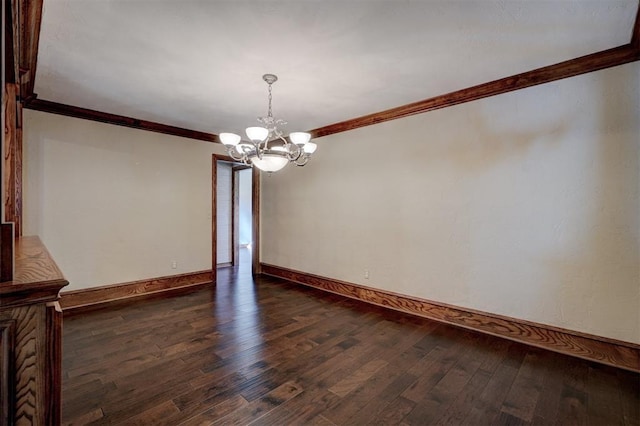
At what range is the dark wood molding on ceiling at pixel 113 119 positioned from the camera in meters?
3.48

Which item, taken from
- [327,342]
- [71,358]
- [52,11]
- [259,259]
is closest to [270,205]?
[259,259]

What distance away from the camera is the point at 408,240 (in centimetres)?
363

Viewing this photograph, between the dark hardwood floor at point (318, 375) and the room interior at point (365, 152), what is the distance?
19.6 inches

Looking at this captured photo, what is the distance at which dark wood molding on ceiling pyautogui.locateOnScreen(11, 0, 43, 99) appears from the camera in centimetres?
183

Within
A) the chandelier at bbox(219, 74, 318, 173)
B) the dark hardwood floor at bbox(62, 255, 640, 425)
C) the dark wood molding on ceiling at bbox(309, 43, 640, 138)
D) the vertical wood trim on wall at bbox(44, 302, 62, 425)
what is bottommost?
the dark hardwood floor at bbox(62, 255, 640, 425)

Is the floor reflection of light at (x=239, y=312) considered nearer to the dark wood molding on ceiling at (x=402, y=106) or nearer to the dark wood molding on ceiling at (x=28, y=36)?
the dark wood molding on ceiling at (x=402, y=106)

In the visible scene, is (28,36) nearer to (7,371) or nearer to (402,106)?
(7,371)

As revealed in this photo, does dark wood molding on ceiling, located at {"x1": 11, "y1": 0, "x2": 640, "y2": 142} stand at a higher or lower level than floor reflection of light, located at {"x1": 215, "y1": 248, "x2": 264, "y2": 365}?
higher

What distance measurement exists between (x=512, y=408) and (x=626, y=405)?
2.59 ft

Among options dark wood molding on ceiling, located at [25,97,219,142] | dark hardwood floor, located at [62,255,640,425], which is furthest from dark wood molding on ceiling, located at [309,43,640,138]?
dark wood molding on ceiling, located at [25,97,219,142]

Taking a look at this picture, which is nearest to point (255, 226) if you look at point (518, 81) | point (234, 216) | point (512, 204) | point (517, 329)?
point (234, 216)

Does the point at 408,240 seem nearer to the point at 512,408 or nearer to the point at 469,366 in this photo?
the point at 469,366

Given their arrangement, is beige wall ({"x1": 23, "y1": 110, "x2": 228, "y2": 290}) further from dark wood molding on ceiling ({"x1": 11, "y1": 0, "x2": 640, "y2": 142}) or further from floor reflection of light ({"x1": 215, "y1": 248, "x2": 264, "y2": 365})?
floor reflection of light ({"x1": 215, "y1": 248, "x2": 264, "y2": 365})

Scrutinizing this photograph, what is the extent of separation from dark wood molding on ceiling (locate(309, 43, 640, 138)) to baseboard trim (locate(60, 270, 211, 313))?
3.66 metres
